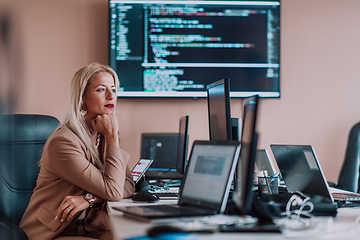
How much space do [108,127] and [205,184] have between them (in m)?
0.66

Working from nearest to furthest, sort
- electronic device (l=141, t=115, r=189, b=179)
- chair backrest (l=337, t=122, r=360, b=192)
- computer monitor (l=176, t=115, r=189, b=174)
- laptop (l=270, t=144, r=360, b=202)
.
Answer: laptop (l=270, t=144, r=360, b=202)
computer monitor (l=176, t=115, r=189, b=174)
chair backrest (l=337, t=122, r=360, b=192)
electronic device (l=141, t=115, r=189, b=179)

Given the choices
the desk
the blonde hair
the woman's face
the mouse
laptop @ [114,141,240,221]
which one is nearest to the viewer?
the desk

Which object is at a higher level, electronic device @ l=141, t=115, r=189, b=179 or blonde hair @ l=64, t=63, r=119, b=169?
blonde hair @ l=64, t=63, r=119, b=169

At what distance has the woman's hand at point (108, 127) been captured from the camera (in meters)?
1.52

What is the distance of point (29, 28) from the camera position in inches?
111

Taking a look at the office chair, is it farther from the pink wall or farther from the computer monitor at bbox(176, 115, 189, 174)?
the pink wall

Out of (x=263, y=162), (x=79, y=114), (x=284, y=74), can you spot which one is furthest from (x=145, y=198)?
(x=284, y=74)

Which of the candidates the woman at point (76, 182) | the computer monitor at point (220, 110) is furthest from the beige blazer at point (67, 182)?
the computer monitor at point (220, 110)

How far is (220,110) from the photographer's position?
1.40 m

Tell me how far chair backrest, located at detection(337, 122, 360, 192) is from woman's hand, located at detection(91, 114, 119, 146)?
1.79 meters

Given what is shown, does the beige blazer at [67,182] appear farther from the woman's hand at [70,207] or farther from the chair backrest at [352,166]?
the chair backrest at [352,166]

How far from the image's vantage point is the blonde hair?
1518 millimetres

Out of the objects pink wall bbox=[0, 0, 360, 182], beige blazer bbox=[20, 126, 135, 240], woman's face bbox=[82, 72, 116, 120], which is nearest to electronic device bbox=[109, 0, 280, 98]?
pink wall bbox=[0, 0, 360, 182]

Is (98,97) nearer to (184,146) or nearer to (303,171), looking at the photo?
(184,146)
